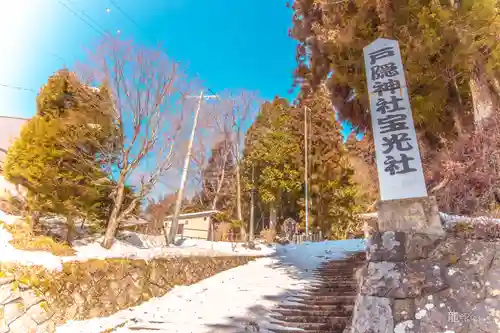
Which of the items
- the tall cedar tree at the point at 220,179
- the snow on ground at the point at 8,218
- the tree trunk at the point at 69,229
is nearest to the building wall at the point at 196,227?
the tall cedar tree at the point at 220,179

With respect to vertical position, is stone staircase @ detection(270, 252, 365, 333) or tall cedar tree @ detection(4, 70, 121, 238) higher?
tall cedar tree @ detection(4, 70, 121, 238)

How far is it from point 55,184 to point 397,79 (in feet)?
28.6

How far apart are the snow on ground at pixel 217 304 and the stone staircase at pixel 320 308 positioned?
331 mm

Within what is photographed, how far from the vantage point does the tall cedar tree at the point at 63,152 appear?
338 inches

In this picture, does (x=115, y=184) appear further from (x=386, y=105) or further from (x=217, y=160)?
(x=217, y=160)

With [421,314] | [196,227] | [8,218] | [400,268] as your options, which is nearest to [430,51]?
[400,268]

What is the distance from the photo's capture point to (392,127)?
3979mm

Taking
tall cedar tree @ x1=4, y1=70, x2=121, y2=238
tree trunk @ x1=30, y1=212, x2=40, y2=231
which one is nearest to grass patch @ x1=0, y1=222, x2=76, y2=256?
tree trunk @ x1=30, y1=212, x2=40, y2=231

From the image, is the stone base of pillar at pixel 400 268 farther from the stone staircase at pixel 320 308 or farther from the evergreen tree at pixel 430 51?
the evergreen tree at pixel 430 51

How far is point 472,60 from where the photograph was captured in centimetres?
522

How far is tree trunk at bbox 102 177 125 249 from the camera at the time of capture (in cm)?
935

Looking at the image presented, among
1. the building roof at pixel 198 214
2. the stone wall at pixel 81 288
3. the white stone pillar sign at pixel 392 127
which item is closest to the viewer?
the white stone pillar sign at pixel 392 127

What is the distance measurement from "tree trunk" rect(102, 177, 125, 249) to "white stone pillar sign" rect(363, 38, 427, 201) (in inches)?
313

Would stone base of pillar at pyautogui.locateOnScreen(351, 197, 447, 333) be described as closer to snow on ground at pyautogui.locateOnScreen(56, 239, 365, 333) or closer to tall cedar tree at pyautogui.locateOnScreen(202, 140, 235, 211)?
snow on ground at pyautogui.locateOnScreen(56, 239, 365, 333)
